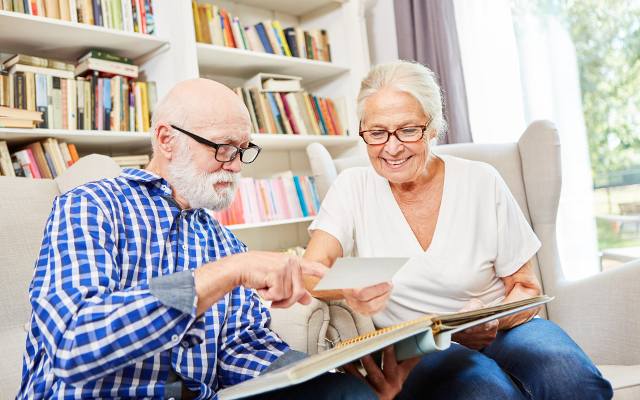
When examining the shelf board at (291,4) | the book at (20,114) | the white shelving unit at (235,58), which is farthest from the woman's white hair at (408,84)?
the shelf board at (291,4)

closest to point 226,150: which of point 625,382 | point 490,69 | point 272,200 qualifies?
point 625,382

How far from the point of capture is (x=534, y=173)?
1.85 meters

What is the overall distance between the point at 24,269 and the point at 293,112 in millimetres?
1687

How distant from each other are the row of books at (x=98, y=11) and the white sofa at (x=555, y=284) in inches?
40.2

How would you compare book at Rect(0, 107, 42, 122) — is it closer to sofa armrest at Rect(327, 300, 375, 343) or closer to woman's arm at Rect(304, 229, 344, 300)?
woman's arm at Rect(304, 229, 344, 300)

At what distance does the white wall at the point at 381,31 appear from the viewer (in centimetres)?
323

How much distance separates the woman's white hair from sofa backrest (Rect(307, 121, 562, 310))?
1.45 feet

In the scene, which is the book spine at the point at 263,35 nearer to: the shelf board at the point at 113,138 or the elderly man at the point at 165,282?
the shelf board at the point at 113,138

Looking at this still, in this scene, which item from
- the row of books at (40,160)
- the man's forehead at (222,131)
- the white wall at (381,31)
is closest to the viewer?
the man's forehead at (222,131)

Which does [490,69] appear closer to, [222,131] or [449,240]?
[449,240]

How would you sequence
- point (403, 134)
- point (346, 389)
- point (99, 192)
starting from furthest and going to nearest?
1. point (403, 134)
2. point (99, 192)
3. point (346, 389)

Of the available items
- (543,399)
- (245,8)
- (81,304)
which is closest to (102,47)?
(245,8)

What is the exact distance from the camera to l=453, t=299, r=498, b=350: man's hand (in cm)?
117

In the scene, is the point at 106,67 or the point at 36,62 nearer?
the point at 36,62
